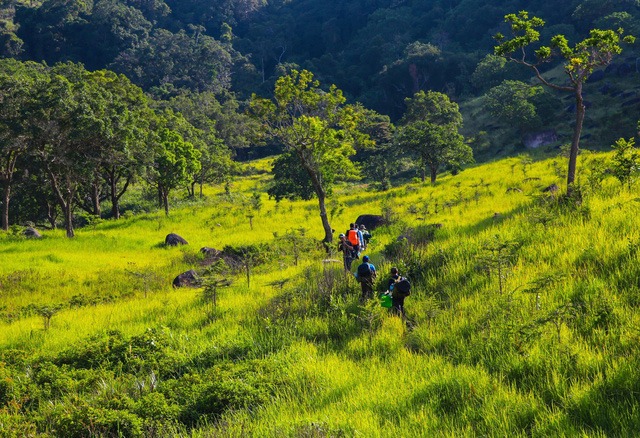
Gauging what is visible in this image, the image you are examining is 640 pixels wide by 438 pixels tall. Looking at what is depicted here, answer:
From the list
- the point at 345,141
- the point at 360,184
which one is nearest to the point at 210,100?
the point at 360,184

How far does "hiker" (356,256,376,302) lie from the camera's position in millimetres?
9438

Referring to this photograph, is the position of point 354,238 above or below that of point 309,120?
below

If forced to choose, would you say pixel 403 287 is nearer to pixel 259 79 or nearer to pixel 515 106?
pixel 515 106

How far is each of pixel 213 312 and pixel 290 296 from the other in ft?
6.57

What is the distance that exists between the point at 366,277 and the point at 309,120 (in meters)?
8.35

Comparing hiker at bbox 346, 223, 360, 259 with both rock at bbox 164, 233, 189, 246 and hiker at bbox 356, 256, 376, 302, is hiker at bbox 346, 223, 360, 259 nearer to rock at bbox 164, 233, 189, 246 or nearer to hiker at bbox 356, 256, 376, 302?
hiker at bbox 356, 256, 376, 302

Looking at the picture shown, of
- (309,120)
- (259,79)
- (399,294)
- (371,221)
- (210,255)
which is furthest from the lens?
(259,79)

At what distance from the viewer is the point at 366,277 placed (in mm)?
9516

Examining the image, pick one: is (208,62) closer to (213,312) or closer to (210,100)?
(210,100)

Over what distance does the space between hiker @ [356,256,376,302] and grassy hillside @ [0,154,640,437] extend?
31cm

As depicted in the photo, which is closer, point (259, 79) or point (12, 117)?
point (12, 117)

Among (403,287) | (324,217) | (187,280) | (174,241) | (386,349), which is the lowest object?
(187,280)

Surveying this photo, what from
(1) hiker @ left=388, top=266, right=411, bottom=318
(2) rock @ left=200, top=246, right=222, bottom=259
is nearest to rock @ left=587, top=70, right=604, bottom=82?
(2) rock @ left=200, top=246, right=222, bottom=259

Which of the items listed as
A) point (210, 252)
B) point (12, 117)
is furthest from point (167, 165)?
point (210, 252)
